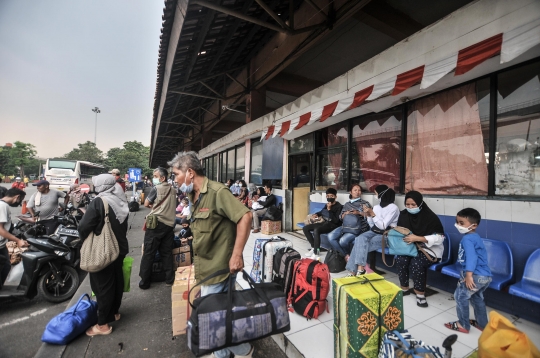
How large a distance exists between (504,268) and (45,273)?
5.84 m

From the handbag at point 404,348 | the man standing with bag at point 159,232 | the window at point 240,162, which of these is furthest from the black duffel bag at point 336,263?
the window at point 240,162

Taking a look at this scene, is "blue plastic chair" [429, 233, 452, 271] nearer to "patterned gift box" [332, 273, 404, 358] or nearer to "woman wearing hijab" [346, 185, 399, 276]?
"woman wearing hijab" [346, 185, 399, 276]

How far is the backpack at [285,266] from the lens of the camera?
299 centimetres

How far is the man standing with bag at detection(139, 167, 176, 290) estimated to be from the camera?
3.74m

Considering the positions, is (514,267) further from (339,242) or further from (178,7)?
(178,7)

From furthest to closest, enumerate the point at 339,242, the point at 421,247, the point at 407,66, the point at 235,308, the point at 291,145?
the point at 291,145, the point at 339,242, the point at 407,66, the point at 421,247, the point at 235,308

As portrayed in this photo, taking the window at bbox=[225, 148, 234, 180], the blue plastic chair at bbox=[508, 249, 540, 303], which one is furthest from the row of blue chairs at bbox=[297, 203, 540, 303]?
the window at bbox=[225, 148, 234, 180]

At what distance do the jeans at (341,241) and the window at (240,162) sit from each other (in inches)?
240

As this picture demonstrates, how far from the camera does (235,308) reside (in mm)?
1606

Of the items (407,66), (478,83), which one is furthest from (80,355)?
(478,83)

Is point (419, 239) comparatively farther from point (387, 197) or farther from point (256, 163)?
point (256, 163)

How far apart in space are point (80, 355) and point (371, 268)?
12.5ft

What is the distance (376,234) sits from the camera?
3703mm

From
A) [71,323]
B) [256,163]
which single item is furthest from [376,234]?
[256,163]
